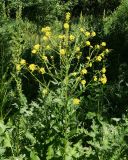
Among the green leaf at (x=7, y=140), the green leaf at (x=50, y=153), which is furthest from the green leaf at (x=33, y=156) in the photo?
the green leaf at (x=7, y=140)

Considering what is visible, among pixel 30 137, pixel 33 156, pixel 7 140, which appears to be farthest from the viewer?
pixel 7 140

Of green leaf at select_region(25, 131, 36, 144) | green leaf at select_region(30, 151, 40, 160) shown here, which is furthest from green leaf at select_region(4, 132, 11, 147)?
green leaf at select_region(30, 151, 40, 160)

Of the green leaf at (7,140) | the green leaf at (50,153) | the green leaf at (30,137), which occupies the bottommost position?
the green leaf at (50,153)

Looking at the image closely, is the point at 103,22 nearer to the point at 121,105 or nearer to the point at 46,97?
the point at 121,105

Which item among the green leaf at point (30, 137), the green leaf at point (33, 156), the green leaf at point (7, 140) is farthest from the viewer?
the green leaf at point (7, 140)

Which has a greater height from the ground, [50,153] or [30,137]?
[30,137]

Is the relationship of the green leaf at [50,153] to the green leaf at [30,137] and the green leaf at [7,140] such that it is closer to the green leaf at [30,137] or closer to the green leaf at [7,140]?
the green leaf at [30,137]

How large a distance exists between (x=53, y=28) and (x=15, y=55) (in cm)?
867

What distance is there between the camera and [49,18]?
12.1m

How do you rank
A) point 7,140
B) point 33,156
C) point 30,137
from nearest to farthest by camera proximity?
point 33,156 → point 30,137 → point 7,140

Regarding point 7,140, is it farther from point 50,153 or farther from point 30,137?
point 50,153

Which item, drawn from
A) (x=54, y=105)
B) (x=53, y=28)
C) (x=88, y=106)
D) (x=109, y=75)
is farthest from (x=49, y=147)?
(x=53, y=28)

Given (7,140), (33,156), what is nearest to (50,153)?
(33,156)

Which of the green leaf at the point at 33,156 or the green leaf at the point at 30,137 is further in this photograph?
the green leaf at the point at 30,137
